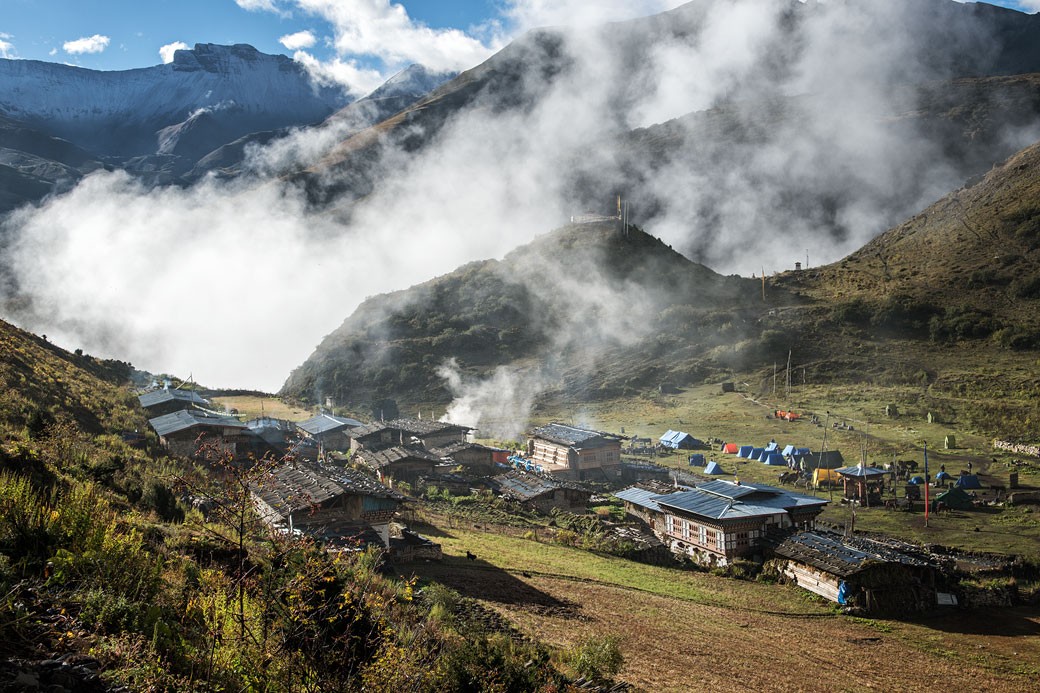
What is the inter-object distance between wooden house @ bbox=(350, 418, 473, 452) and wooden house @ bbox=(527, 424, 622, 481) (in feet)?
26.1

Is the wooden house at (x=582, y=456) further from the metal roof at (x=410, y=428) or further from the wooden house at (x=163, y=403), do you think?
the wooden house at (x=163, y=403)

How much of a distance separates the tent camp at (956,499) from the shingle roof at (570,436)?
2010 cm

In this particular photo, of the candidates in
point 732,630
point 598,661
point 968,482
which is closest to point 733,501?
point 732,630

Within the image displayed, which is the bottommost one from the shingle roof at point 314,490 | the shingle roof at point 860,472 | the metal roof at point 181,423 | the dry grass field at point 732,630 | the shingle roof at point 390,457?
the dry grass field at point 732,630

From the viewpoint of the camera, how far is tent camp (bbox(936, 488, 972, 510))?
31.6 m

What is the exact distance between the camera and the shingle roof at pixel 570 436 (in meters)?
44.4

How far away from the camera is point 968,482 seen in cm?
3434

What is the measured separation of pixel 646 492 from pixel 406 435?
22768 mm

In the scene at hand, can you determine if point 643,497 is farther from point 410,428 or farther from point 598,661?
point 410,428

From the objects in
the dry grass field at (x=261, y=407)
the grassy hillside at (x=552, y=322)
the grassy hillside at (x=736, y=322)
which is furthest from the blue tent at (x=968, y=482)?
the dry grass field at (x=261, y=407)

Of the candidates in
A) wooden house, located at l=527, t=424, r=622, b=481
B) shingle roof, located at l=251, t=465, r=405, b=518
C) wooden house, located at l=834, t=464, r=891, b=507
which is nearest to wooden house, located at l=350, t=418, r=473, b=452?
wooden house, located at l=527, t=424, r=622, b=481

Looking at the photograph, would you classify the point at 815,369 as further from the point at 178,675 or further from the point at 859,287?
the point at 178,675

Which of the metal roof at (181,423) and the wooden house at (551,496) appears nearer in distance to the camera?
the metal roof at (181,423)

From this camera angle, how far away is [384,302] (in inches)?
3745
